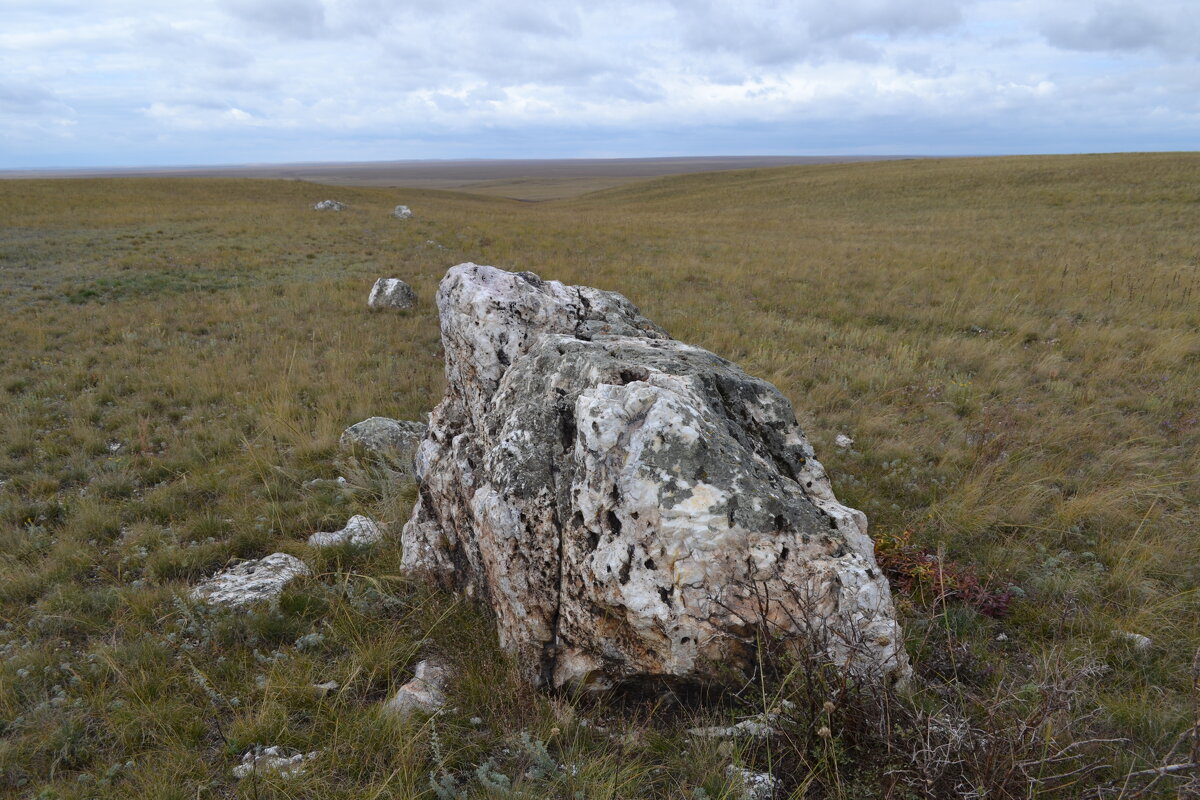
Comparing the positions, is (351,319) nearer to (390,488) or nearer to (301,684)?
(390,488)

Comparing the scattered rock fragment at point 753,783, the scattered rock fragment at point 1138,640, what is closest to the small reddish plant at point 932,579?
the scattered rock fragment at point 1138,640

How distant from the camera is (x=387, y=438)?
21.5 ft

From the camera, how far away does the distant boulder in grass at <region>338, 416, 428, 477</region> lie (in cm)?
621

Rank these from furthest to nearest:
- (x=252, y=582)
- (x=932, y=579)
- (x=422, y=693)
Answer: (x=252, y=582) < (x=932, y=579) < (x=422, y=693)

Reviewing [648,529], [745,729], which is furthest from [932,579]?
[648,529]

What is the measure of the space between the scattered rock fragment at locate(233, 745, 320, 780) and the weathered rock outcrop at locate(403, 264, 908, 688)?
43.6 inches

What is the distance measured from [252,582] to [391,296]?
9.38m

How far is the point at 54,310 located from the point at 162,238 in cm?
1154

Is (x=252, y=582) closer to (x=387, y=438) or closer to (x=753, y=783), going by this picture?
(x=387, y=438)

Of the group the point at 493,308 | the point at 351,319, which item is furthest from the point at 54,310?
the point at 493,308

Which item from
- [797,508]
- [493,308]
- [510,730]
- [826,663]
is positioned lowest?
[510,730]

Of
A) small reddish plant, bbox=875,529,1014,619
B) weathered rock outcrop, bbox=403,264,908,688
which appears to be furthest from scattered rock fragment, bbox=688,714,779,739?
small reddish plant, bbox=875,529,1014,619

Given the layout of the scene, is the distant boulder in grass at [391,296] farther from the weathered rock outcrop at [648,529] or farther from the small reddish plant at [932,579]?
the small reddish plant at [932,579]

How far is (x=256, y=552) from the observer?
16.0 feet
